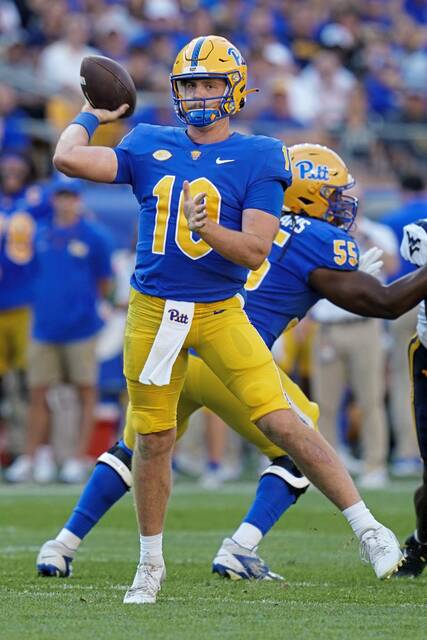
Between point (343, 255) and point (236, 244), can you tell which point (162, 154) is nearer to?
point (236, 244)

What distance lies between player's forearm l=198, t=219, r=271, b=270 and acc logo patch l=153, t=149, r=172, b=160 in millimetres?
349

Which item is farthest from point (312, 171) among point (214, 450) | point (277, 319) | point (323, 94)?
point (323, 94)

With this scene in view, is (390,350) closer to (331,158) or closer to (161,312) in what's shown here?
(331,158)

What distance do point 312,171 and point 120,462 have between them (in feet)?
4.57

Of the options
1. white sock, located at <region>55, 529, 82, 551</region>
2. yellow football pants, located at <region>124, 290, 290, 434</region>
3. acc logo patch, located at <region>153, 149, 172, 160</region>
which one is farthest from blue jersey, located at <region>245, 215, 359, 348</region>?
white sock, located at <region>55, 529, 82, 551</region>

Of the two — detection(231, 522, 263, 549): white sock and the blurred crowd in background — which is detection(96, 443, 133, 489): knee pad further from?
the blurred crowd in background

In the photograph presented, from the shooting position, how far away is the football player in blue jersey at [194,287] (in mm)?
4652

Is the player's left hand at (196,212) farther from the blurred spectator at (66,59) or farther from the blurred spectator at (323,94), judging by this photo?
the blurred spectator at (323,94)

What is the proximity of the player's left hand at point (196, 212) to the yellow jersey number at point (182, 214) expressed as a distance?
9.0 inches

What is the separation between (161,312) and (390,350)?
6.74 meters

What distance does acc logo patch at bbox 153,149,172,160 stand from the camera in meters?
4.68

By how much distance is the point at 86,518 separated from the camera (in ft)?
18.1

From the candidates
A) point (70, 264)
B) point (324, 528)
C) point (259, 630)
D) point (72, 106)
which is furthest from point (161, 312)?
point (72, 106)

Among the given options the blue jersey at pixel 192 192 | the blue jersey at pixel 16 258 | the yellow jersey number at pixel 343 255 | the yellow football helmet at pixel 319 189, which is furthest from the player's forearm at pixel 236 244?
the blue jersey at pixel 16 258
